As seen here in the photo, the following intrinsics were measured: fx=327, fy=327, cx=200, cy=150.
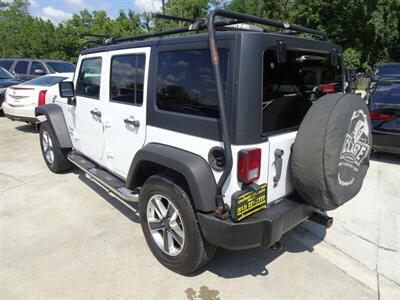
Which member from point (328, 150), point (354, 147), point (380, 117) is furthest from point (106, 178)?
point (380, 117)

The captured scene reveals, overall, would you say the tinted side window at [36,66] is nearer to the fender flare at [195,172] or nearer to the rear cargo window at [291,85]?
the fender flare at [195,172]

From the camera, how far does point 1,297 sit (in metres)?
2.61

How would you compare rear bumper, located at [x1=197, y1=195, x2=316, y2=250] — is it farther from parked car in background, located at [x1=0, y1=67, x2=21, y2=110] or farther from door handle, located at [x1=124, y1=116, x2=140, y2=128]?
parked car in background, located at [x1=0, y1=67, x2=21, y2=110]

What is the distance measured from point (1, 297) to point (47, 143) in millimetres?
3147

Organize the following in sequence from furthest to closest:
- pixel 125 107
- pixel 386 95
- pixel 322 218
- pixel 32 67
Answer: pixel 32 67 < pixel 386 95 < pixel 125 107 < pixel 322 218

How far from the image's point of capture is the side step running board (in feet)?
11.1

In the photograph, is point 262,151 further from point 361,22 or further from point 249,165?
point 361,22

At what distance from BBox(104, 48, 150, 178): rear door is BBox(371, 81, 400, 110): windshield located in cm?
466

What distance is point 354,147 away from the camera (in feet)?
8.47

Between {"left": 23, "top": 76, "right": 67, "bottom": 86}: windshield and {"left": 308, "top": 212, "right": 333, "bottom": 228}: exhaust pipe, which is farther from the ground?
{"left": 23, "top": 76, "right": 67, "bottom": 86}: windshield

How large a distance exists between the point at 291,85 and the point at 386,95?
165 inches

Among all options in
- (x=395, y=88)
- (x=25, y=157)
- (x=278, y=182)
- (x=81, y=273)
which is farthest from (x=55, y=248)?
(x=395, y=88)

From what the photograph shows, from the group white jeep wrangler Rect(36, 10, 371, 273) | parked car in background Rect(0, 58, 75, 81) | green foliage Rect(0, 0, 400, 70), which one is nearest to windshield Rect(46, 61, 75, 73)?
parked car in background Rect(0, 58, 75, 81)

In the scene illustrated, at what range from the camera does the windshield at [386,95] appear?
578 cm
